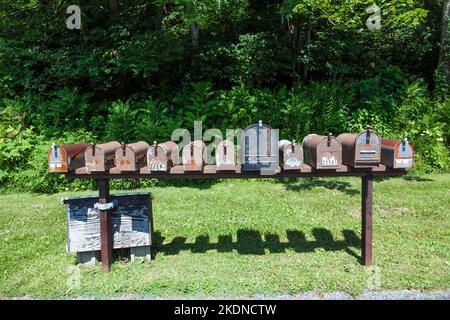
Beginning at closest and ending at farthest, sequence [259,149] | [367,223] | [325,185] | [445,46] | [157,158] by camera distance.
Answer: [259,149] → [157,158] → [367,223] → [325,185] → [445,46]

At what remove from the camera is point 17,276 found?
4020mm

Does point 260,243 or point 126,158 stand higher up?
point 126,158

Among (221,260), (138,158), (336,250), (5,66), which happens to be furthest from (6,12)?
(336,250)

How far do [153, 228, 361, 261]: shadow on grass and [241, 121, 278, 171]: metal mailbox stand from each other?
4.28ft

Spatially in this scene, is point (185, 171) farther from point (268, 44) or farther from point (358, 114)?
point (268, 44)

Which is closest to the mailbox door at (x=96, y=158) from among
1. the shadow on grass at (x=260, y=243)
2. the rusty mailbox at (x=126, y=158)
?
the rusty mailbox at (x=126, y=158)

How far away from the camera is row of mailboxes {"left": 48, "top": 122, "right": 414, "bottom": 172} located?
370 cm

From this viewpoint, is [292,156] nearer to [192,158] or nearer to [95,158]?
[192,158]

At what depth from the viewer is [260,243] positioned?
4785 mm

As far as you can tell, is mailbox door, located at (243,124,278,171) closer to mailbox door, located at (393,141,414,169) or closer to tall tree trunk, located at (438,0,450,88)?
mailbox door, located at (393,141,414,169)

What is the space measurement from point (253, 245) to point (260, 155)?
5.03ft

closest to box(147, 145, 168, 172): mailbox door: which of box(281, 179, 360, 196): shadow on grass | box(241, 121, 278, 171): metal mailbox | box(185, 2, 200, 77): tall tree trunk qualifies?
box(241, 121, 278, 171): metal mailbox

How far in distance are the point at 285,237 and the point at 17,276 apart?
3.23m

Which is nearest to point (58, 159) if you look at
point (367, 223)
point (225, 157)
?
point (225, 157)
